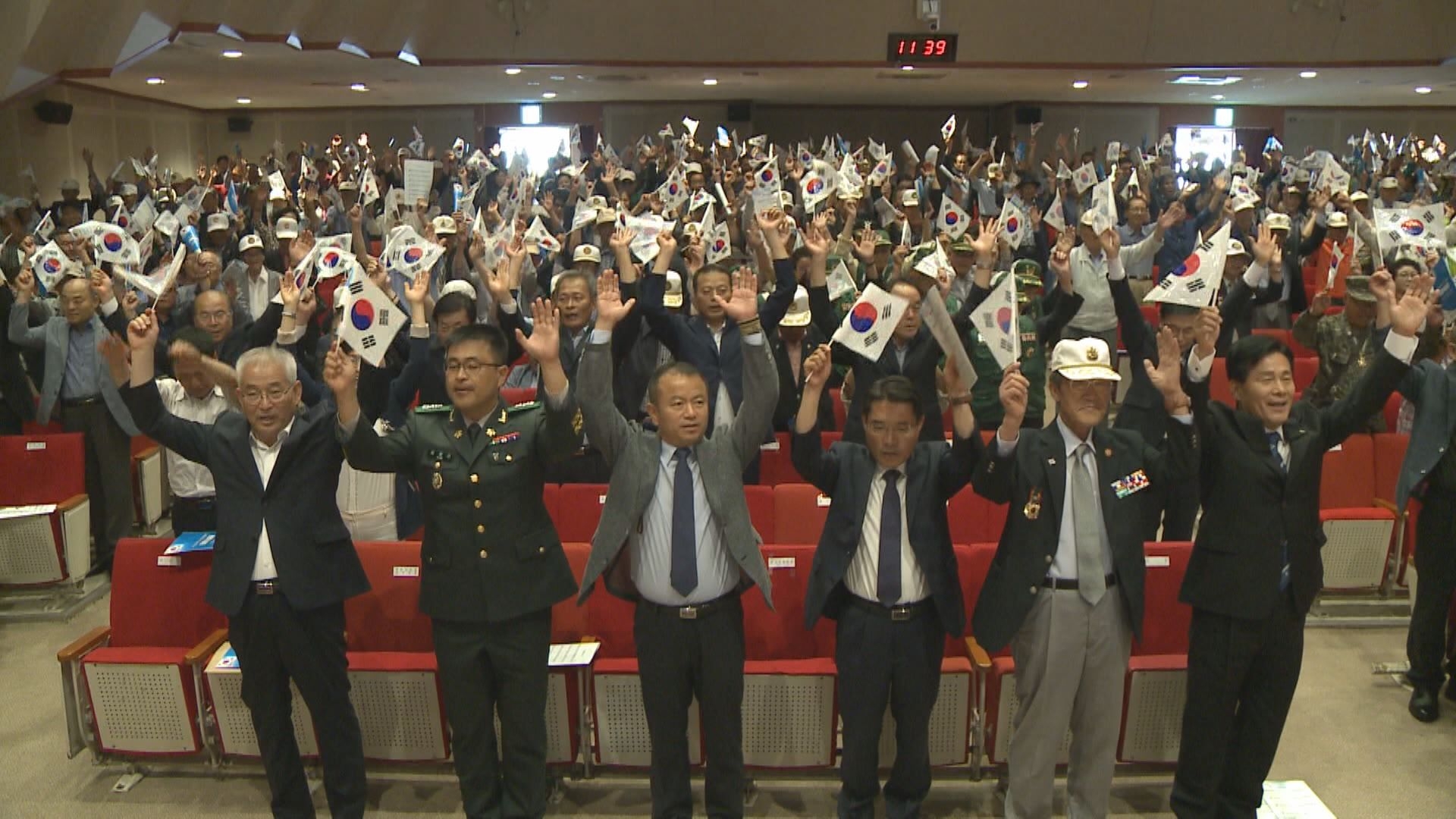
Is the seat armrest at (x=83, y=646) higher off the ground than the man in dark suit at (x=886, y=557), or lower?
lower

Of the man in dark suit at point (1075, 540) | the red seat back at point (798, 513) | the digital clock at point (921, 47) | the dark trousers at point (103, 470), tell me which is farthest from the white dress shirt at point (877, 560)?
the digital clock at point (921, 47)

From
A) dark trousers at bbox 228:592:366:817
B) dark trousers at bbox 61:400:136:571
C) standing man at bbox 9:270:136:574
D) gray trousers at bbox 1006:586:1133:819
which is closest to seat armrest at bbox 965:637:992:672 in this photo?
gray trousers at bbox 1006:586:1133:819

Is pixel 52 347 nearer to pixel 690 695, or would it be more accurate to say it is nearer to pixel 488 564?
pixel 488 564

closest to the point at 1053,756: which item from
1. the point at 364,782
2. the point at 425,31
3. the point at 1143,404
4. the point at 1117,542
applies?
the point at 1117,542

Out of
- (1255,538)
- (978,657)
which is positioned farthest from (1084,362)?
(978,657)

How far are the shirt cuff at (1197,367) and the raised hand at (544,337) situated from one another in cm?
192

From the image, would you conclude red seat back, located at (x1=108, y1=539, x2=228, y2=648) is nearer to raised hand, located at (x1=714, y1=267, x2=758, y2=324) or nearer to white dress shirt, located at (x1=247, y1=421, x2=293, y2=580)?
white dress shirt, located at (x1=247, y1=421, x2=293, y2=580)

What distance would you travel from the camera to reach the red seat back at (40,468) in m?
5.98

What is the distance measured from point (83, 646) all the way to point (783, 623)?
2.65 metres

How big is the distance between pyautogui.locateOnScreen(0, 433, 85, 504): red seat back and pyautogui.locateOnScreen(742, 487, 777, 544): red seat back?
3714 millimetres

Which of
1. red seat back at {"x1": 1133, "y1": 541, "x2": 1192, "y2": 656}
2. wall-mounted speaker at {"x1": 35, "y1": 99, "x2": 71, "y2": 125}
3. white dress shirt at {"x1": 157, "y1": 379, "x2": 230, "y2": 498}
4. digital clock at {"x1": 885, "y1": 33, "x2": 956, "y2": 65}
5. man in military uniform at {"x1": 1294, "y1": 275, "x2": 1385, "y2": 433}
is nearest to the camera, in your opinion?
red seat back at {"x1": 1133, "y1": 541, "x2": 1192, "y2": 656}

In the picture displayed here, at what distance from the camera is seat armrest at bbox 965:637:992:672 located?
13.0ft

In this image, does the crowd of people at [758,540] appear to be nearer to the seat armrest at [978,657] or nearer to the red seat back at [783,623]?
the seat armrest at [978,657]

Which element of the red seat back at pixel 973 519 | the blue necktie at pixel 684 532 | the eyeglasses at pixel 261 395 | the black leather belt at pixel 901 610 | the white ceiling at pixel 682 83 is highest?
the white ceiling at pixel 682 83
